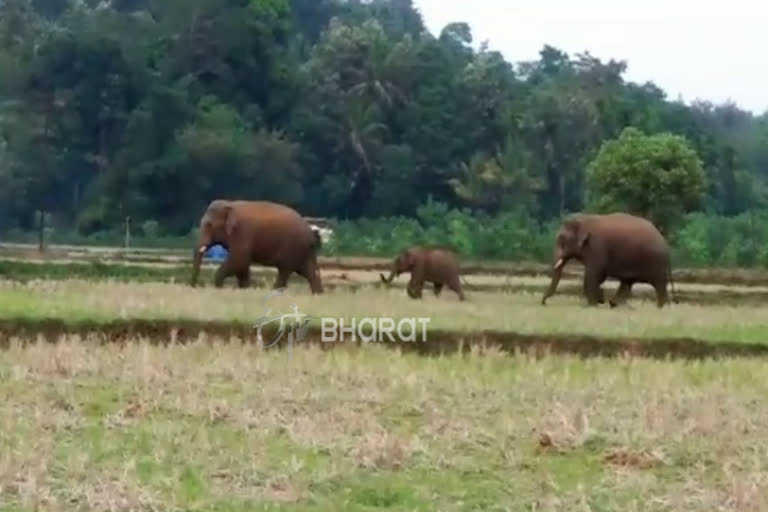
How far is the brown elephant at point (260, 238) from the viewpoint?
22953 mm

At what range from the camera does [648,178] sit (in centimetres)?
3872

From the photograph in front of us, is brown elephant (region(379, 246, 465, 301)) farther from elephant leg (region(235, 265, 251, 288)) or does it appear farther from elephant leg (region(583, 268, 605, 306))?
elephant leg (region(235, 265, 251, 288))

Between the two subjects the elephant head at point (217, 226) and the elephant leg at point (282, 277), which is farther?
the elephant leg at point (282, 277)

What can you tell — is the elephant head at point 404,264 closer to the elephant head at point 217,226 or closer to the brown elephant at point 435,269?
the brown elephant at point 435,269

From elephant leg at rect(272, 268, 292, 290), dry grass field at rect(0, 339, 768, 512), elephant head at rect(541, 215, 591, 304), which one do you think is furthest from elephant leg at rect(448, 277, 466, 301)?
dry grass field at rect(0, 339, 768, 512)

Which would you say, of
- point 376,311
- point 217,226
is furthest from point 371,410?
point 217,226

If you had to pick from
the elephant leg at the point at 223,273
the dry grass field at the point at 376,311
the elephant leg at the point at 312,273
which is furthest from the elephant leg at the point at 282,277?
the dry grass field at the point at 376,311

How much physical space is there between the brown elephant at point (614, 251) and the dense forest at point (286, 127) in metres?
17.5

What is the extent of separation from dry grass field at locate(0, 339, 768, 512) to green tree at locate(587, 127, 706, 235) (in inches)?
1054

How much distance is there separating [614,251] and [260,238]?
535cm

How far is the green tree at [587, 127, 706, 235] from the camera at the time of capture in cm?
3856

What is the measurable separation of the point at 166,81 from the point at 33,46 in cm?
448

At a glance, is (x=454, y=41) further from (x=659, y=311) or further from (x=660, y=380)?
(x=660, y=380)

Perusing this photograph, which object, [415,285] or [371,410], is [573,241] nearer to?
[415,285]
